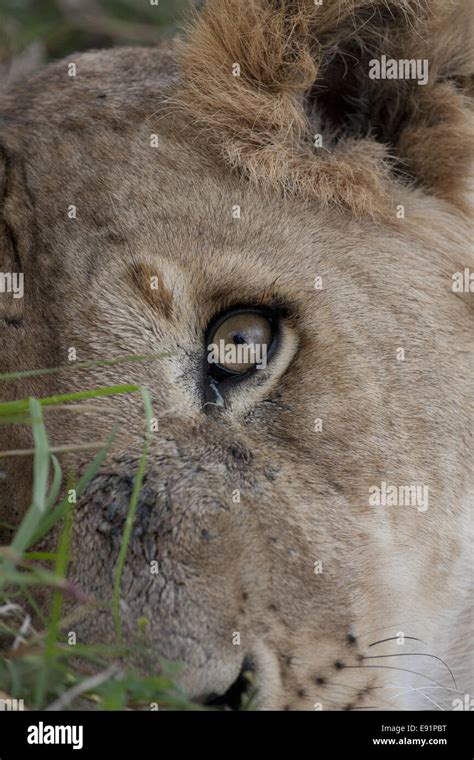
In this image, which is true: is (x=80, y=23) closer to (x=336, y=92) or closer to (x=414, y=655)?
(x=336, y=92)

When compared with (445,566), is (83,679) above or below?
below

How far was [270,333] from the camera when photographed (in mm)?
2629

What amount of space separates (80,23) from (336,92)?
305 centimetres

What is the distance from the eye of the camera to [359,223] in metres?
2.83

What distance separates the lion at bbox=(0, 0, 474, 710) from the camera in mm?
2316

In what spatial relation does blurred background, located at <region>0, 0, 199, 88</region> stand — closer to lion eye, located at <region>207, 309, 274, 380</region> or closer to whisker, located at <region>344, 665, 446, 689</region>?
lion eye, located at <region>207, 309, 274, 380</region>

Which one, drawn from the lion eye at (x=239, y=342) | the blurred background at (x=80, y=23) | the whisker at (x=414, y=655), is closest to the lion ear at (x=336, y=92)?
the lion eye at (x=239, y=342)

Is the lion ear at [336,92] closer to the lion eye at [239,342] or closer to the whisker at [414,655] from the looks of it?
the lion eye at [239,342]

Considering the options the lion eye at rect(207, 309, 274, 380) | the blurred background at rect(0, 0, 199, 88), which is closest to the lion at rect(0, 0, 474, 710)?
the lion eye at rect(207, 309, 274, 380)

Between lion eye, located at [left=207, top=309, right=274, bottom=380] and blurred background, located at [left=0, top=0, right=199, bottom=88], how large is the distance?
2.91m

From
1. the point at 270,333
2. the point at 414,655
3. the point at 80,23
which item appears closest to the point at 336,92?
the point at 270,333

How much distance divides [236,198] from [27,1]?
3446 mm

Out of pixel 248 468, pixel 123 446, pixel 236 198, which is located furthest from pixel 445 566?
pixel 236 198
